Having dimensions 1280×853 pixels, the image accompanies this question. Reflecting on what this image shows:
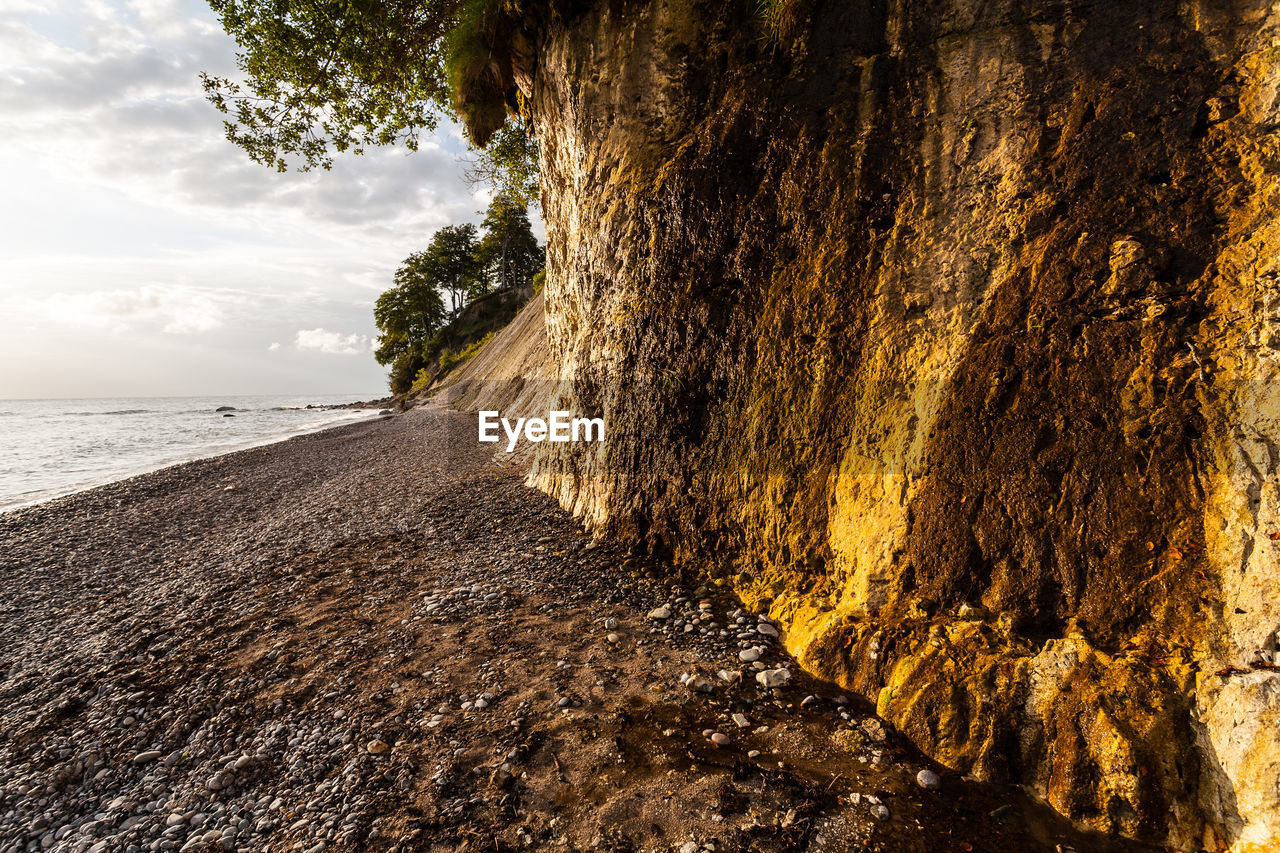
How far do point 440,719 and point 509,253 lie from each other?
2131 inches

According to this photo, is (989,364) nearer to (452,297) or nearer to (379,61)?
(379,61)

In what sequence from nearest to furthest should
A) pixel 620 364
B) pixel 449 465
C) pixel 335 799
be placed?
pixel 335 799, pixel 620 364, pixel 449 465

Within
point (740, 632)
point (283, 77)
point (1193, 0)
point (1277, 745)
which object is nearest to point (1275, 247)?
point (1193, 0)

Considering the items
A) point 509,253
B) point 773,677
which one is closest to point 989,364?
point 773,677

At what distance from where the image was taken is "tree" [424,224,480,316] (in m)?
55.3

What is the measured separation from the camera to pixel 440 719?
411 cm

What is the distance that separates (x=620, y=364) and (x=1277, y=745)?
6.29m

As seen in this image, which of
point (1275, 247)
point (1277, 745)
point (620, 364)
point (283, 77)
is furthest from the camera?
point (283, 77)

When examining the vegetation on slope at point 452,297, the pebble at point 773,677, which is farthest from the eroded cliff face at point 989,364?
the vegetation on slope at point 452,297

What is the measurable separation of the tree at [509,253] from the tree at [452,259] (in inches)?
63.2

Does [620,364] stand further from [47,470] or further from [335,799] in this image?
[47,470]

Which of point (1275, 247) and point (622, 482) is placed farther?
point (622, 482)

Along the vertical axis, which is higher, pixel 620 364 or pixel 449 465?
pixel 620 364

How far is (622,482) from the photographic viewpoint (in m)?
7.20
